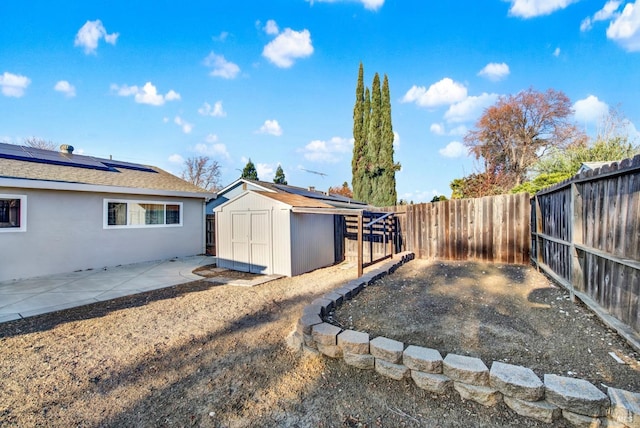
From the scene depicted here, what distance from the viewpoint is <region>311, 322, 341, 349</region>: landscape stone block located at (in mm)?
2797

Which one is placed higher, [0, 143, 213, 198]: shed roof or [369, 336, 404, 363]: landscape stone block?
[0, 143, 213, 198]: shed roof

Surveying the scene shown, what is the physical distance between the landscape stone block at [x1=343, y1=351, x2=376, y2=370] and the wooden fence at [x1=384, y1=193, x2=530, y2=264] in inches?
224

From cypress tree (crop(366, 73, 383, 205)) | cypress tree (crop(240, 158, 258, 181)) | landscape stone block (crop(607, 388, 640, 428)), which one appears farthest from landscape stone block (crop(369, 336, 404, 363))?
cypress tree (crop(240, 158, 258, 181))

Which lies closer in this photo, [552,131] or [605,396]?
[605,396]

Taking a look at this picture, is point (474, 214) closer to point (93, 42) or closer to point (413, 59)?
point (413, 59)

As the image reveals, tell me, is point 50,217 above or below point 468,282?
above

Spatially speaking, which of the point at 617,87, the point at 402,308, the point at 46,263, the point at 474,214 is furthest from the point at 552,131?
the point at 46,263

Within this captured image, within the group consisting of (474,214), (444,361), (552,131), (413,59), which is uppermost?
(413,59)

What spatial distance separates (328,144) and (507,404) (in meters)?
24.1

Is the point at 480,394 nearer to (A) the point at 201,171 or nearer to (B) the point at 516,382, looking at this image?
(B) the point at 516,382

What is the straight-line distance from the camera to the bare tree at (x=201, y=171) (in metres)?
27.0

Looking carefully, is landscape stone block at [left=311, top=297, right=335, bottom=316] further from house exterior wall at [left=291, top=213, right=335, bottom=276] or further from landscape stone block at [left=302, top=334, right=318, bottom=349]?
house exterior wall at [left=291, top=213, right=335, bottom=276]

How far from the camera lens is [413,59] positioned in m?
10.6

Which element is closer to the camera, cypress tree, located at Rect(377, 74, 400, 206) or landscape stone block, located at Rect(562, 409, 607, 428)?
landscape stone block, located at Rect(562, 409, 607, 428)
